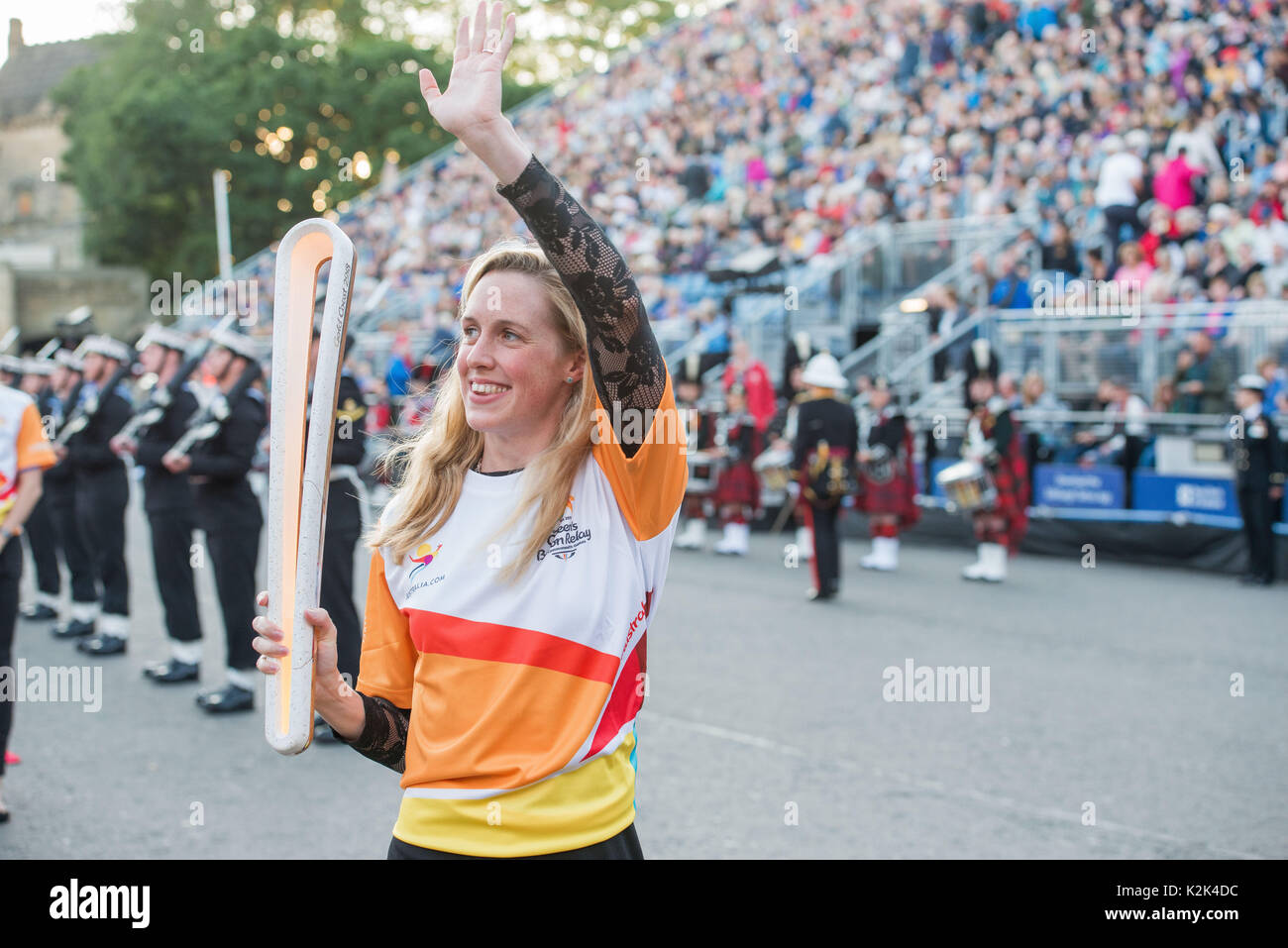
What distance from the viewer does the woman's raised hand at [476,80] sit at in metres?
1.84

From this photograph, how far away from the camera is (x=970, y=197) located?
58.0 feet

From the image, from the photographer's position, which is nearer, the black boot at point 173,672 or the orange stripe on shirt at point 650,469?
the orange stripe on shirt at point 650,469

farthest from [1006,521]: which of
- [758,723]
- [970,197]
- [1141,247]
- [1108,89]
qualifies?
[1108,89]

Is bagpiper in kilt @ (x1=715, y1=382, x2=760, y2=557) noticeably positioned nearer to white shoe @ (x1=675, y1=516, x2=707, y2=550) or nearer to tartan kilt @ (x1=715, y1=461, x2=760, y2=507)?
tartan kilt @ (x1=715, y1=461, x2=760, y2=507)

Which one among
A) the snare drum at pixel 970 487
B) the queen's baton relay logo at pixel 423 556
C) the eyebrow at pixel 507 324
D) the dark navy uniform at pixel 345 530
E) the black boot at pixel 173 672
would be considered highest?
the eyebrow at pixel 507 324

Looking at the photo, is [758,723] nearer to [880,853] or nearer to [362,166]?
[880,853]

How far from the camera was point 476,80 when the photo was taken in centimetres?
186

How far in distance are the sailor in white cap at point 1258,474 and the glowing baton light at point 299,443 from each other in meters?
11.0

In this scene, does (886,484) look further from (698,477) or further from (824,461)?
(698,477)

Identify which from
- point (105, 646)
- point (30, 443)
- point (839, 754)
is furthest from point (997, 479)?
point (30, 443)

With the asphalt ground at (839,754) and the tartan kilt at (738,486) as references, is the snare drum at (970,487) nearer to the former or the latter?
Answer: the asphalt ground at (839,754)

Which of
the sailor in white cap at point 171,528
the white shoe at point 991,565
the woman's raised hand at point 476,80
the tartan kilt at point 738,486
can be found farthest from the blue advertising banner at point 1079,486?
the woman's raised hand at point 476,80

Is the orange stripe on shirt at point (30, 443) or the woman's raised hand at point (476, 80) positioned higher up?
the woman's raised hand at point (476, 80)
